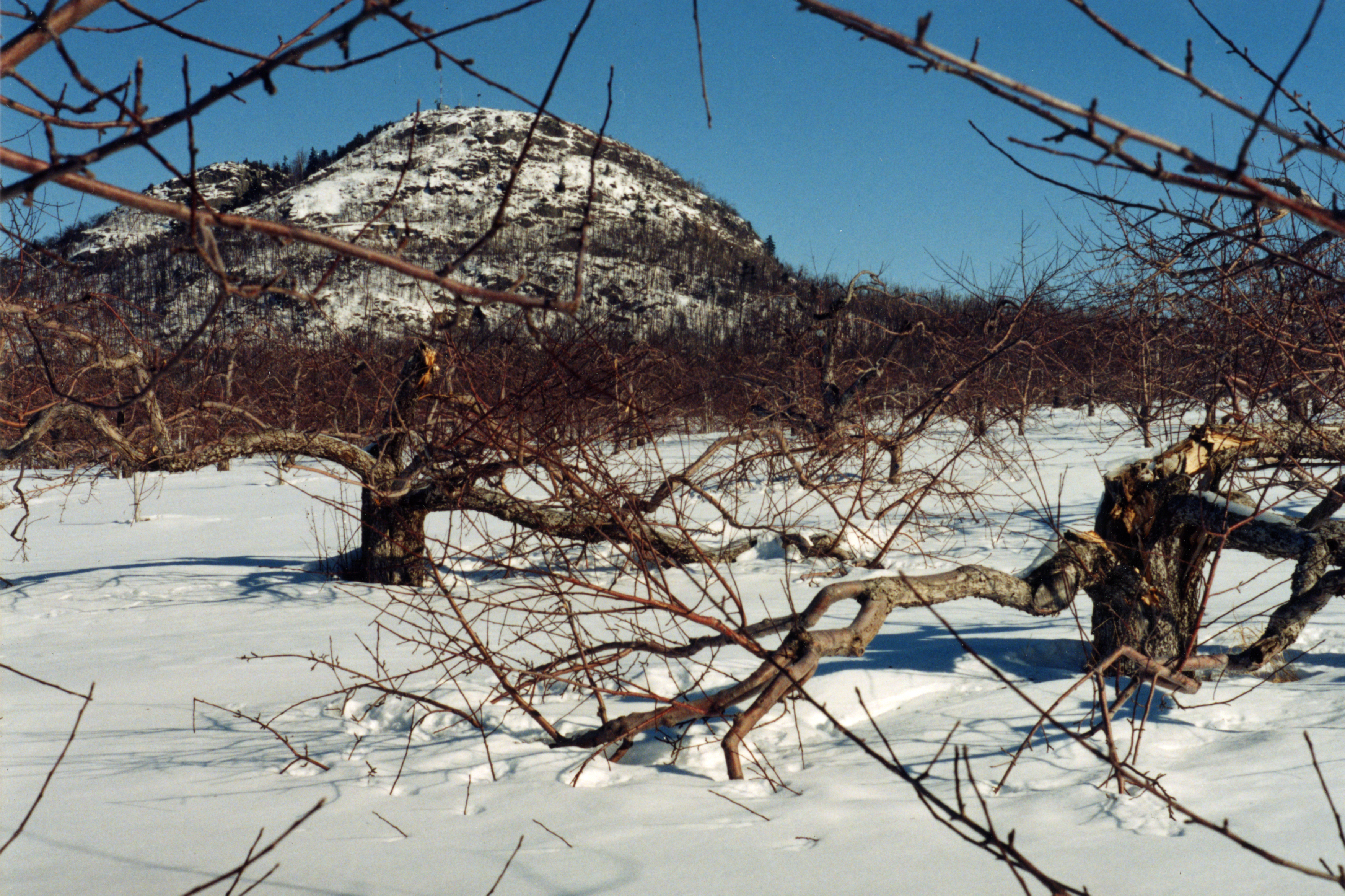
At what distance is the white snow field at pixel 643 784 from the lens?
189cm

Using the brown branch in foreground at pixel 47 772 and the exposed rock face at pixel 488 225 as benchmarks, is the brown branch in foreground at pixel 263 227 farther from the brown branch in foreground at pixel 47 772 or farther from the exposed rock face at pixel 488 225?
the exposed rock face at pixel 488 225

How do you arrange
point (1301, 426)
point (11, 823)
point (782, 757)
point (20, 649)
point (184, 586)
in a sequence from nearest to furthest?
1. point (11, 823)
2. point (782, 757)
3. point (1301, 426)
4. point (20, 649)
5. point (184, 586)

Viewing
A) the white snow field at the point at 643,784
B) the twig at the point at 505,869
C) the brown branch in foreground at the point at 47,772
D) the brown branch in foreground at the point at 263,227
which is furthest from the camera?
the white snow field at the point at 643,784

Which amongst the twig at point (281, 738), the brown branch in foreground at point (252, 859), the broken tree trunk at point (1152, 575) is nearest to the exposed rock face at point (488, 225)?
the twig at point (281, 738)

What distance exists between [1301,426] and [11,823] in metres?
5.03

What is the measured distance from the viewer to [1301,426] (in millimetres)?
3818

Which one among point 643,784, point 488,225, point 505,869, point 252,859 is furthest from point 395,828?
point 488,225

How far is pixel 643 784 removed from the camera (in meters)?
2.57

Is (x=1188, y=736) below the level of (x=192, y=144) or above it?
below

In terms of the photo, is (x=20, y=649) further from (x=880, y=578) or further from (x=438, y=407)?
(x=880, y=578)

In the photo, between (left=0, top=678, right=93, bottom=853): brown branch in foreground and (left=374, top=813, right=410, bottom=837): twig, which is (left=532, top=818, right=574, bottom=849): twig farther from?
(left=0, top=678, right=93, bottom=853): brown branch in foreground

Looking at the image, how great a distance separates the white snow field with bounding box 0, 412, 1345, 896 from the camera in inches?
74.5

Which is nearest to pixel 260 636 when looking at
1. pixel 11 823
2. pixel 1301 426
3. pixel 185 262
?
pixel 11 823

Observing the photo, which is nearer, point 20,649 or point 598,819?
point 598,819
